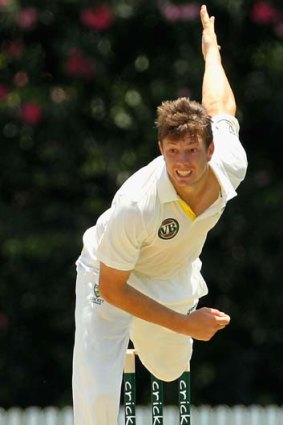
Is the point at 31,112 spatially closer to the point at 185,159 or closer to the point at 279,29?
the point at 279,29

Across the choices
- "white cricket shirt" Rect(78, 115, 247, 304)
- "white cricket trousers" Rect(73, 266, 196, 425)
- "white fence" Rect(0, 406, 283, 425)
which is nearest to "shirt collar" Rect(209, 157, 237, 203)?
"white cricket shirt" Rect(78, 115, 247, 304)

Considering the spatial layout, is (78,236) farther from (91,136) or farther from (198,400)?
(198,400)

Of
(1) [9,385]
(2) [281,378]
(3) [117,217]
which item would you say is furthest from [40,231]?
(3) [117,217]

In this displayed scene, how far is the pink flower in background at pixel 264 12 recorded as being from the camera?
32.3 feet

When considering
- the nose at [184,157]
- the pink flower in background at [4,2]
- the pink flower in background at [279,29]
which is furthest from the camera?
the pink flower in background at [279,29]

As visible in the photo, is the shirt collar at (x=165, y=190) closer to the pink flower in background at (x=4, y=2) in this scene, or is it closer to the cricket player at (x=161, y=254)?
the cricket player at (x=161, y=254)

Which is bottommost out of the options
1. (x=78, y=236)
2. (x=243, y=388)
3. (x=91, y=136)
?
(x=243, y=388)

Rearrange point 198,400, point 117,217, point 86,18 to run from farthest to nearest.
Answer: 1. point 198,400
2. point 86,18
3. point 117,217

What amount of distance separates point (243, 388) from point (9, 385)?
149cm

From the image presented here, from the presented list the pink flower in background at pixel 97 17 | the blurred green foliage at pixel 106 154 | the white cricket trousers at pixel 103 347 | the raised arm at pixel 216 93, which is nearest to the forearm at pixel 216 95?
the raised arm at pixel 216 93

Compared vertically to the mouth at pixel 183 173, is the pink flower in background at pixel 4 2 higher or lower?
higher

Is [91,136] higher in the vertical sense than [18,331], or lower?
higher

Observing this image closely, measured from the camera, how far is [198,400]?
10.5 m

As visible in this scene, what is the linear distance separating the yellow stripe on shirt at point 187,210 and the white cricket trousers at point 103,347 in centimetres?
48
